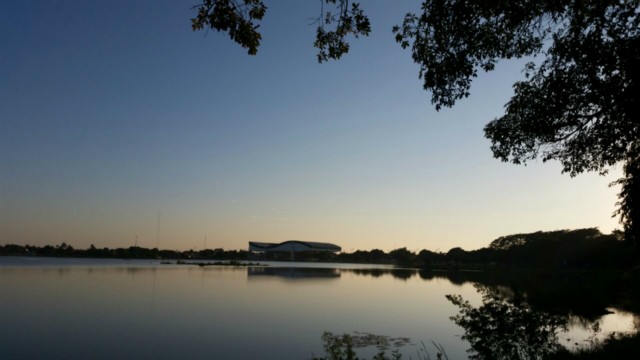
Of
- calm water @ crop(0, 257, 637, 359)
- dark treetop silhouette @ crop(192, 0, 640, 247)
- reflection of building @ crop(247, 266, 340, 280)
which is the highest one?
dark treetop silhouette @ crop(192, 0, 640, 247)

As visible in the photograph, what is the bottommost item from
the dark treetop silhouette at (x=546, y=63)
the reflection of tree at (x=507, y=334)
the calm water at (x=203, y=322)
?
the calm water at (x=203, y=322)

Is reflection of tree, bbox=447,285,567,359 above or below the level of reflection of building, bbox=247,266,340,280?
above

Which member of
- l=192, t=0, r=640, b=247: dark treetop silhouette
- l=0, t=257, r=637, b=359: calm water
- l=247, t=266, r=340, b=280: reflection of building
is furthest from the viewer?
l=247, t=266, r=340, b=280: reflection of building

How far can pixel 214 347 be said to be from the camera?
64.6 ft

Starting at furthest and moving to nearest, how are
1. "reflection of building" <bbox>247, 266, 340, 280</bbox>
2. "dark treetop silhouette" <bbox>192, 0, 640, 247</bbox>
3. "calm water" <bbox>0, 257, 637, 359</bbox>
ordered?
"reflection of building" <bbox>247, 266, 340, 280</bbox>
"calm water" <bbox>0, 257, 637, 359</bbox>
"dark treetop silhouette" <bbox>192, 0, 640, 247</bbox>

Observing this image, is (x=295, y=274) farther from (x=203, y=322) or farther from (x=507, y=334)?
(x=507, y=334)

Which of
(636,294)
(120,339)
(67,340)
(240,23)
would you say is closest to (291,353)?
(120,339)

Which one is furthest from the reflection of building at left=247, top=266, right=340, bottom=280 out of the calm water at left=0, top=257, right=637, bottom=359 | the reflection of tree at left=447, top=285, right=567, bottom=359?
the reflection of tree at left=447, top=285, right=567, bottom=359

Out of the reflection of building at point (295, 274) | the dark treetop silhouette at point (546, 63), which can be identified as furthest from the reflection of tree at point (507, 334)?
the reflection of building at point (295, 274)

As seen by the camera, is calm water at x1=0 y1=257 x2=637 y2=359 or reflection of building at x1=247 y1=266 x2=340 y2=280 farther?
reflection of building at x1=247 y1=266 x2=340 y2=280

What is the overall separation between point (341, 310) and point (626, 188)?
22.9 meters

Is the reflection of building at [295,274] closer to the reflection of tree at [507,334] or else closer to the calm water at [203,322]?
the calm water at [203,322]

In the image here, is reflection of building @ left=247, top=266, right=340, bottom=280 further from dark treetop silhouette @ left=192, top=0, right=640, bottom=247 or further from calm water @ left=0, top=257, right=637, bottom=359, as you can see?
dark treetop silhouette @ left=192, top=0, right=640, bottom=247

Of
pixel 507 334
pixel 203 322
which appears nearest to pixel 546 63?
pixel 507 334
